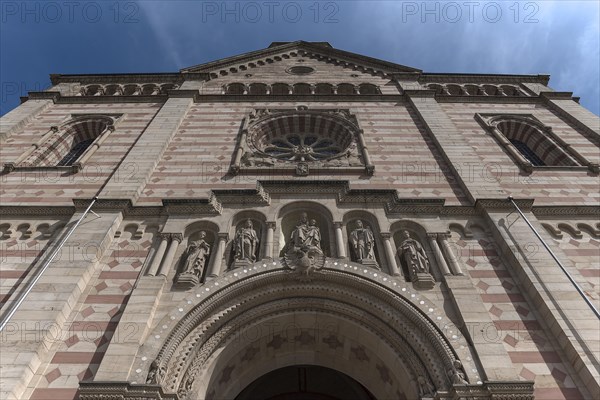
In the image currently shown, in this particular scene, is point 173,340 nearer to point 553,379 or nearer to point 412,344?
point 412,344

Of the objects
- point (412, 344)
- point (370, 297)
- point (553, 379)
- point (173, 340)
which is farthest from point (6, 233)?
point (553, 379)

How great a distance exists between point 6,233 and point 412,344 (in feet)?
32.3

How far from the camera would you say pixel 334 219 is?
10.7 metres

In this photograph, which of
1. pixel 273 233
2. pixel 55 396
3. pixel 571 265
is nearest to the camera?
pixel 55 396

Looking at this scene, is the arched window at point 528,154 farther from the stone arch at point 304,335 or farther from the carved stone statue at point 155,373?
the carved stone statue at point 155,373

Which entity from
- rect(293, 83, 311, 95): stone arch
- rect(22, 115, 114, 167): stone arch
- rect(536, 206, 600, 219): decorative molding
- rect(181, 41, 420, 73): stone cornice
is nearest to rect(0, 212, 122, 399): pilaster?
rect(22, 115, 114, 167): stone arch

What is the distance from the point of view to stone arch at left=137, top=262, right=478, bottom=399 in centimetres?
737

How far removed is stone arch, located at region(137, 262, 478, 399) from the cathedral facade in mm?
35

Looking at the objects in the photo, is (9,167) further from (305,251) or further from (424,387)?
(424,387)

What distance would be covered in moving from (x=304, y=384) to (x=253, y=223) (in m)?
4.41

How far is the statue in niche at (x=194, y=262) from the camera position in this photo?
875 cm

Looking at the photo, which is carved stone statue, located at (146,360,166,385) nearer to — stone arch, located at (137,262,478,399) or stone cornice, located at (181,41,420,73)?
stone arch, located at (137,262,478,399)

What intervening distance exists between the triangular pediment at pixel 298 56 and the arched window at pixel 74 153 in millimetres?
5883

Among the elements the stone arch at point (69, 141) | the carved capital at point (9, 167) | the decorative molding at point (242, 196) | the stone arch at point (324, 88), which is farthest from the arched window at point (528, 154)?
the carved capital at point (9, 167)
